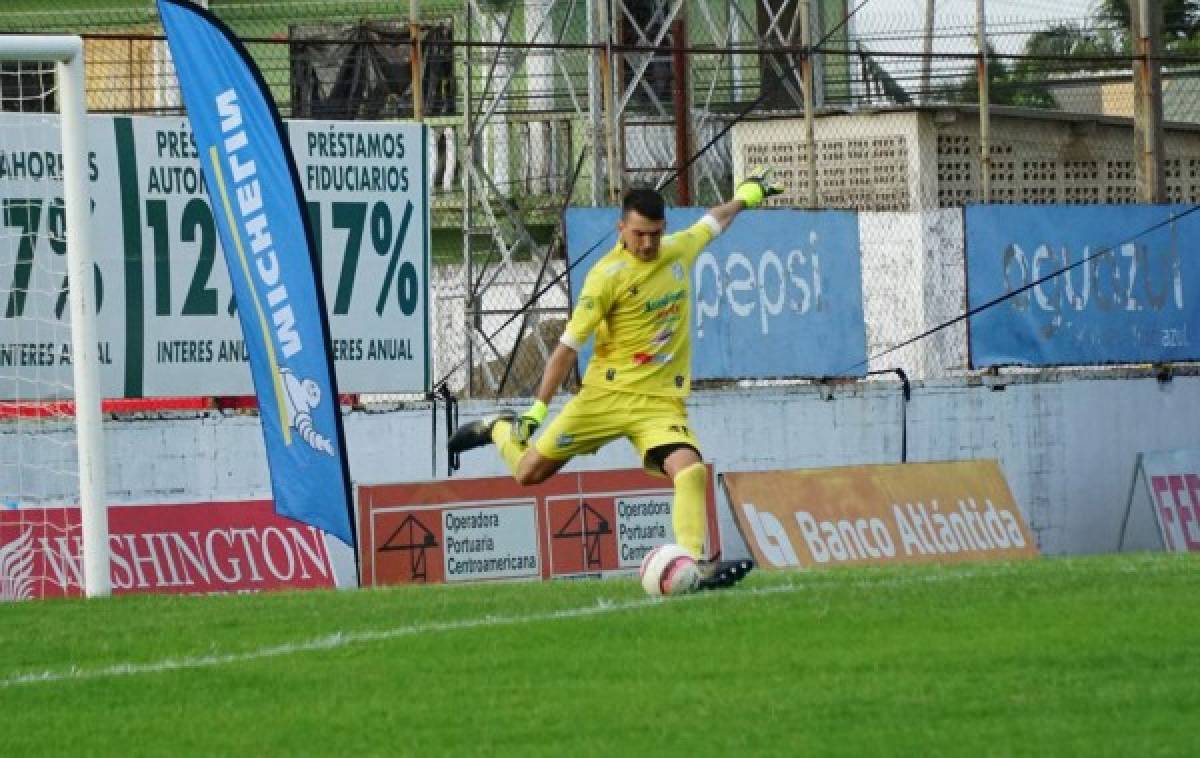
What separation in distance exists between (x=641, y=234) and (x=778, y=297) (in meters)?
9.16

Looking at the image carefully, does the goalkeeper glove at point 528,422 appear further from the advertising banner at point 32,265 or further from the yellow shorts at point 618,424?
the advertising banner at point 32,265

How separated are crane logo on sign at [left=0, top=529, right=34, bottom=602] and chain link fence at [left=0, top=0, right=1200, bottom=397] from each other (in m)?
4.64

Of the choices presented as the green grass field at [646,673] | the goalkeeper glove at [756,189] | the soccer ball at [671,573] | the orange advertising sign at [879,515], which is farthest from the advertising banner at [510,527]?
the soccer ball at [671,573]

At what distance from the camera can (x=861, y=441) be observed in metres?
22.4

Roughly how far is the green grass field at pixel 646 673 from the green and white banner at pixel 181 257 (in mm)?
5439

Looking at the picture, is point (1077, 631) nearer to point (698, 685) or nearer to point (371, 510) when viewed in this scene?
point (698, 685)

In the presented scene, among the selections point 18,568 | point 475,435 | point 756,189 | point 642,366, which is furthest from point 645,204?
point 18,568

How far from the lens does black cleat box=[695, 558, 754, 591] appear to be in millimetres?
12664

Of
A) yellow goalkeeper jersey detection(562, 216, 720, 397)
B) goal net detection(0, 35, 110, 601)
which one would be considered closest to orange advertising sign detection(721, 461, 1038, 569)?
goal net detection(0, 35, 110, 601)

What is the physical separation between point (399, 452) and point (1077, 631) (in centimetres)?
1047

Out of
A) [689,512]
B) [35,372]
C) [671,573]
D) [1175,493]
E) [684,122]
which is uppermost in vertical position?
[684,122]

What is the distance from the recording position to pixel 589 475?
20297 mm

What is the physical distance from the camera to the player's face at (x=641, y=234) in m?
12.9

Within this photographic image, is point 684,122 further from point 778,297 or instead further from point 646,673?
point 646,673
